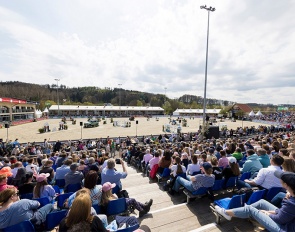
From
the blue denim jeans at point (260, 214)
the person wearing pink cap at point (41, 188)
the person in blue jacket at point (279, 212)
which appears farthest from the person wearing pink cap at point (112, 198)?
the blue denim jeans at point (260, 214)

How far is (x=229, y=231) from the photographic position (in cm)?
332

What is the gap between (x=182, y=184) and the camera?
4742 mm

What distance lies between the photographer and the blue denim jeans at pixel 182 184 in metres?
4.43

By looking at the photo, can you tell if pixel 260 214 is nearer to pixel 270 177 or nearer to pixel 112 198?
pixel 270 177

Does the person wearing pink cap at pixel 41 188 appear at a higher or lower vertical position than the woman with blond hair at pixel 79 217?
lower

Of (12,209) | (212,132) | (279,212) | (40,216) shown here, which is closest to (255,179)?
(279,212)

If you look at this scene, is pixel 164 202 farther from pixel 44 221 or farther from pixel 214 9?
pixel 214 9

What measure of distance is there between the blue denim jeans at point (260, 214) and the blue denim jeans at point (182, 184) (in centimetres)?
138

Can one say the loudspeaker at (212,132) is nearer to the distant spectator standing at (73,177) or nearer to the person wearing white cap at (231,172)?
the person wearing white cap at (231,172)

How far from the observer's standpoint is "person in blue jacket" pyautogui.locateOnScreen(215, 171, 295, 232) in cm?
241

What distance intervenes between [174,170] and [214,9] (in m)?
21.2

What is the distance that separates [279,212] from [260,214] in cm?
41

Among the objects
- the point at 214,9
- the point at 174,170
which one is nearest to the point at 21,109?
the point at 214,9

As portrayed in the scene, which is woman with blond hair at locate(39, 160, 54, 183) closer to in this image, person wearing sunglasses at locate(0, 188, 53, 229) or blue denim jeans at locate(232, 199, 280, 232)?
person wearing sunglasses at locate(0, 188, 53, 229)
